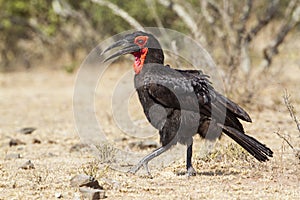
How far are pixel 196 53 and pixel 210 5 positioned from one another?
2.04m

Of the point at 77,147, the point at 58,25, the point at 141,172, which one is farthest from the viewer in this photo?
the point at 58,25

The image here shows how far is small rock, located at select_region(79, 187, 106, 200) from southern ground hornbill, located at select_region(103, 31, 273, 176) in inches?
36.9

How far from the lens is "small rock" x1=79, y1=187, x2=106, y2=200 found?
457 cm

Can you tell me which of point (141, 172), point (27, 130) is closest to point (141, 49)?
point (141, 172)

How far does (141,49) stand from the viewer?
18.5 feet

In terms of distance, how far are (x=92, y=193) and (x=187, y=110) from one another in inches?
47.7

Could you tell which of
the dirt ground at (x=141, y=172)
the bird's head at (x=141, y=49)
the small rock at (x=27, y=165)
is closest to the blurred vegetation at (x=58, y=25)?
the dirt ground at (x=141, y=172)

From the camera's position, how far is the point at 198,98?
17.5 ft

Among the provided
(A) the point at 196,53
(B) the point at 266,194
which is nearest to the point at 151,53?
(B) the point at 266,194

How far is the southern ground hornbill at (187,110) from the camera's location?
532 cm

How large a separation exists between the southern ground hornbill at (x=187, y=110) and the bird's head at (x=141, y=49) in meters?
0.09

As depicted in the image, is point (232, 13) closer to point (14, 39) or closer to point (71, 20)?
point (71, 20)

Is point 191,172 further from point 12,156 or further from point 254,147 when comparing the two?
point 12,156

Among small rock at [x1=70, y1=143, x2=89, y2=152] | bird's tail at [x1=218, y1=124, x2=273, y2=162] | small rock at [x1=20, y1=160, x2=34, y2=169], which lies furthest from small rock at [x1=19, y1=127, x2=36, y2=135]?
bird's tail at [x1=218, y1=124, x2=273, y2=162]
